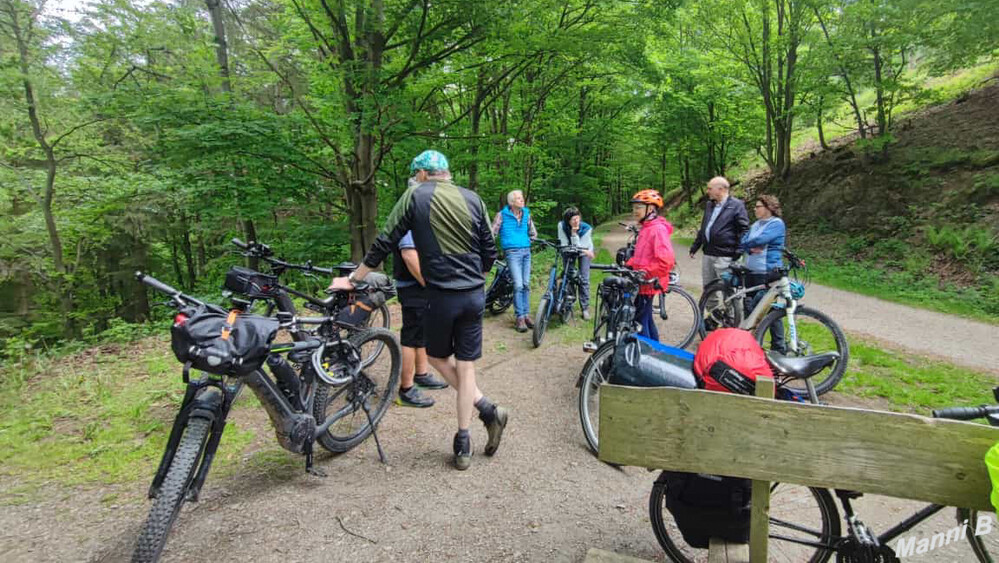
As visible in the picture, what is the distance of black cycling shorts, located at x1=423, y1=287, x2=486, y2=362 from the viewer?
2.91m

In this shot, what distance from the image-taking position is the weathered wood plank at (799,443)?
1382 mm

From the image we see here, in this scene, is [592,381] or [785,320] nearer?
[592,381]

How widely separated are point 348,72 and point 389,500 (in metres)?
5.91

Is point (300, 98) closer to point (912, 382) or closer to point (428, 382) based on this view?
point (428, 382)

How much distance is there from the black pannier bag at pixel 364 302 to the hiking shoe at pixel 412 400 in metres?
0.74

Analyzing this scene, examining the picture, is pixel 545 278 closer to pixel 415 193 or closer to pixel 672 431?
pixel 415 193

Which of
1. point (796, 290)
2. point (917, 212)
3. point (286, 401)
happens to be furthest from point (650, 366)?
point (917, 212)

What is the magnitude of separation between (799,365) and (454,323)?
1.93m

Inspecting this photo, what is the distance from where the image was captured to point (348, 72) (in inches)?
255

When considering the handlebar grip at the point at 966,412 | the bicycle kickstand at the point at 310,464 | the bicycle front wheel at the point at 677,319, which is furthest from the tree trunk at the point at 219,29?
the handlebar grip at the point at 966,412

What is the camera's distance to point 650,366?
2490 mm

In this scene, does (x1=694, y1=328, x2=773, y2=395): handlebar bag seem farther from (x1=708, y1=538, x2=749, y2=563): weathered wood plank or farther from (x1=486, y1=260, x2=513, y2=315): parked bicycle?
(x1=486, y1=260, x2=513, y2=315): parked bicycle

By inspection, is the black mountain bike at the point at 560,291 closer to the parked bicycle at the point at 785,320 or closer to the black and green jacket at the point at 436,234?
the parked bicycle at the point at 785,320

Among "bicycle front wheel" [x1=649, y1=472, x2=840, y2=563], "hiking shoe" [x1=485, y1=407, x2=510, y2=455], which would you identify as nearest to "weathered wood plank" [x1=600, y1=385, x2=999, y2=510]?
"bicycle front wheel" [x1=649, y1=472, x2=840, y2=563]
